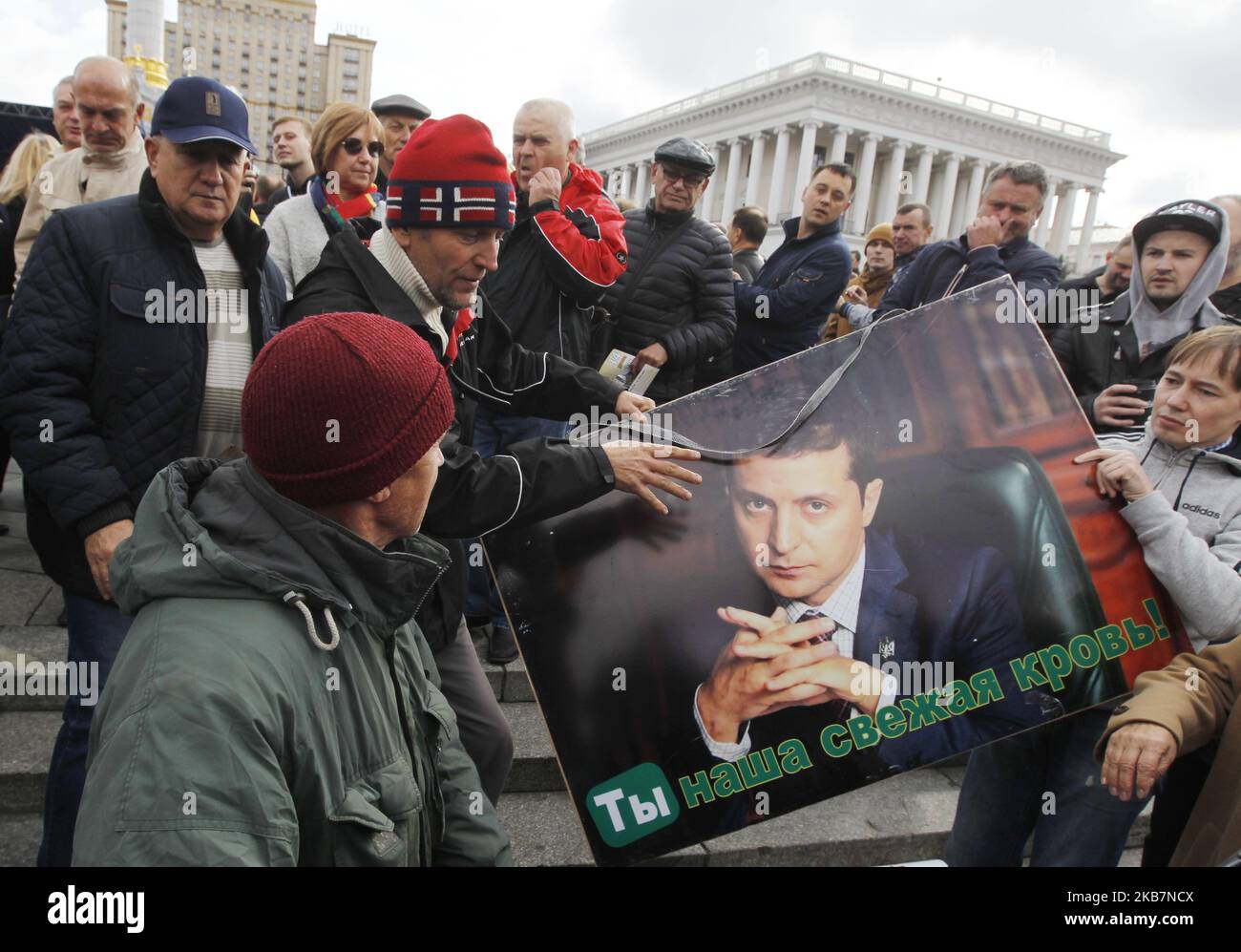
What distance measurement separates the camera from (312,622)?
3.87 ft

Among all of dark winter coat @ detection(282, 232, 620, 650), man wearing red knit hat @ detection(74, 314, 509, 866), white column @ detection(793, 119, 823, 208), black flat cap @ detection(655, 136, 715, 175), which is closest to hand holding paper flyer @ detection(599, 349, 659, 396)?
black flat cap @ detection(655, 136, 715, 175)

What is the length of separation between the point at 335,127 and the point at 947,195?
217 ft

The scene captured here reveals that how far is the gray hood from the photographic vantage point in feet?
9.16

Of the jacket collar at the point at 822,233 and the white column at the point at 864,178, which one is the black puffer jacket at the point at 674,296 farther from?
the white column at the point at 864,178

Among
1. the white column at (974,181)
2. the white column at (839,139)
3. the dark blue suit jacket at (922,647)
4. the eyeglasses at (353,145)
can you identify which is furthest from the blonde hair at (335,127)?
the white column at (974,181)

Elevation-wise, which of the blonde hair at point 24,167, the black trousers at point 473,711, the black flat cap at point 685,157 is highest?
the black flat cap at point 685,157

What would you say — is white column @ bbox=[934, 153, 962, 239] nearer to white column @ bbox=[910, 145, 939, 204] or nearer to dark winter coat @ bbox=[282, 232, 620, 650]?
white column @ bbox=[910, 145, 939, 204]

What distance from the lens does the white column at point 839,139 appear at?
58188 millimetres

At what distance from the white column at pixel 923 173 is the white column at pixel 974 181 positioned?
3546 millimetres

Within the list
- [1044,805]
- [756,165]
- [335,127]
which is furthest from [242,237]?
[756,165]

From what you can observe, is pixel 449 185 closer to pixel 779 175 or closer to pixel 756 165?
pixel 779 175

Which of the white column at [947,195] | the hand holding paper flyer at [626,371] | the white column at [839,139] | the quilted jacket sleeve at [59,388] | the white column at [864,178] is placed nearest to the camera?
the quilted jacket sleeve at [59,388]

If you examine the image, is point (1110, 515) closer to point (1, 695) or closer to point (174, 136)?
point (174, 136)
